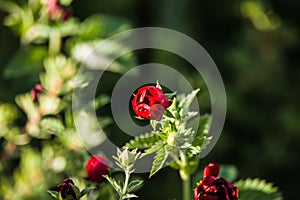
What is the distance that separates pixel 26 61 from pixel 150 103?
27.8 inches

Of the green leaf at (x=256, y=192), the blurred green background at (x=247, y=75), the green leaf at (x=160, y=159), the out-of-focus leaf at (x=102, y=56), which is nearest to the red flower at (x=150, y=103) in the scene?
the green leaf at (x=160, y=159)

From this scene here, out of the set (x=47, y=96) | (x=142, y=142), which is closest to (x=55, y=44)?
(x=47, y=96)

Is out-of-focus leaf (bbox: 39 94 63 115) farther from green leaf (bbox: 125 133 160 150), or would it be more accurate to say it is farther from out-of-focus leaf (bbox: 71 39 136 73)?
green leaf (bbox: 125 133 160 150)

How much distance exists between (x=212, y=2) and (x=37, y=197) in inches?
56.4

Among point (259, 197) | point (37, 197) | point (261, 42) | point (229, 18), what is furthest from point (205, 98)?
point (259, 197)

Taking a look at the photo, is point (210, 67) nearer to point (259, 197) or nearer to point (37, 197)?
point (37, 197)

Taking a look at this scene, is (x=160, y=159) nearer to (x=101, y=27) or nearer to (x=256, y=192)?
(x=256, y=192)

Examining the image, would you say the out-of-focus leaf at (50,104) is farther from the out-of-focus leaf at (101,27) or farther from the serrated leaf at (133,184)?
the serrated leaf at (133,184)

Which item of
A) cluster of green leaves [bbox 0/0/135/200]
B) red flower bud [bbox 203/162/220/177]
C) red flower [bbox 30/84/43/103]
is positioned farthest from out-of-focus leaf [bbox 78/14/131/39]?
red flower bud [bbox 203/162/220/177]

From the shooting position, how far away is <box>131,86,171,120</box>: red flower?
0.87 m

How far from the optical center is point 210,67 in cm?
225

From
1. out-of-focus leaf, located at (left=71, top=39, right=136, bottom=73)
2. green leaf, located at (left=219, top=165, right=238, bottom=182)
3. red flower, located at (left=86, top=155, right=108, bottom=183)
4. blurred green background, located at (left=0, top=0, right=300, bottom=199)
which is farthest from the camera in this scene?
blurred green background, located at (left=0, top=0, right=300, bottom=199)

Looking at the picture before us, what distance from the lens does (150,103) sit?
2.86 feet

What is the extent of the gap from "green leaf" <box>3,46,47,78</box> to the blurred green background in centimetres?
31
